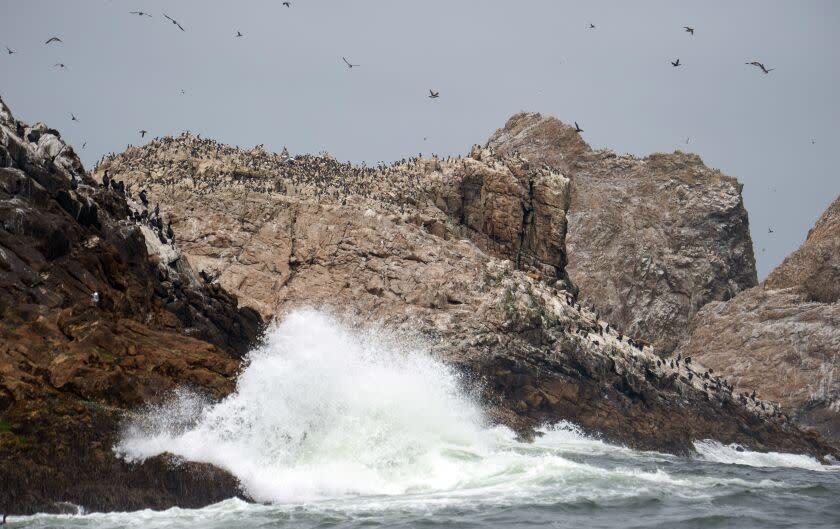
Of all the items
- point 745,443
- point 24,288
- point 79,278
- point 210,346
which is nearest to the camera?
point 24,288

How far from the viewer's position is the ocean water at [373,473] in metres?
24.3

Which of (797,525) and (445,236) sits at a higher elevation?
(445,236)

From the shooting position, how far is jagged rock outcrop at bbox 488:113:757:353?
119375 mm

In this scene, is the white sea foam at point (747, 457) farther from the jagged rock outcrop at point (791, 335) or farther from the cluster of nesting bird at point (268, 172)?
the cluster of nesting bird at point (268, 172)

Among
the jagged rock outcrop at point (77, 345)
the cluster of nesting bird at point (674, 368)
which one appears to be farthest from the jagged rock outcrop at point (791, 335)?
the jagged rock outcrop at point (77, 345)

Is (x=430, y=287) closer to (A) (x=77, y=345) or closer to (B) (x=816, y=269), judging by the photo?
(A) (x=77, y=345)

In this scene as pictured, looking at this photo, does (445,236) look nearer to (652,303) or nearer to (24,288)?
(24,288)

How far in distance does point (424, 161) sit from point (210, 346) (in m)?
49.4

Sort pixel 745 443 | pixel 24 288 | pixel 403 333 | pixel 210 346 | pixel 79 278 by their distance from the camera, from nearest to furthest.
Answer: pixel 24 288, pixel 79 278, pixel 210 346, pixel 403 333, pixel 745 443

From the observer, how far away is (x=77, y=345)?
27.2m

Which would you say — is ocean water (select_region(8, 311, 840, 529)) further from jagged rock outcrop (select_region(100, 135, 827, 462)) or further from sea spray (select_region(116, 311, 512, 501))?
jagged rock outcrop (select_region(100, 135, 827, 462))

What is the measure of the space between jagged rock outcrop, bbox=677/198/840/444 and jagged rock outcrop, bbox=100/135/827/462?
16.0 metres

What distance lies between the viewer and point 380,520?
24.1 metres

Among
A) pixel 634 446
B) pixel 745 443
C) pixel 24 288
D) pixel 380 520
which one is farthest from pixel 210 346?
pixel 745 443
